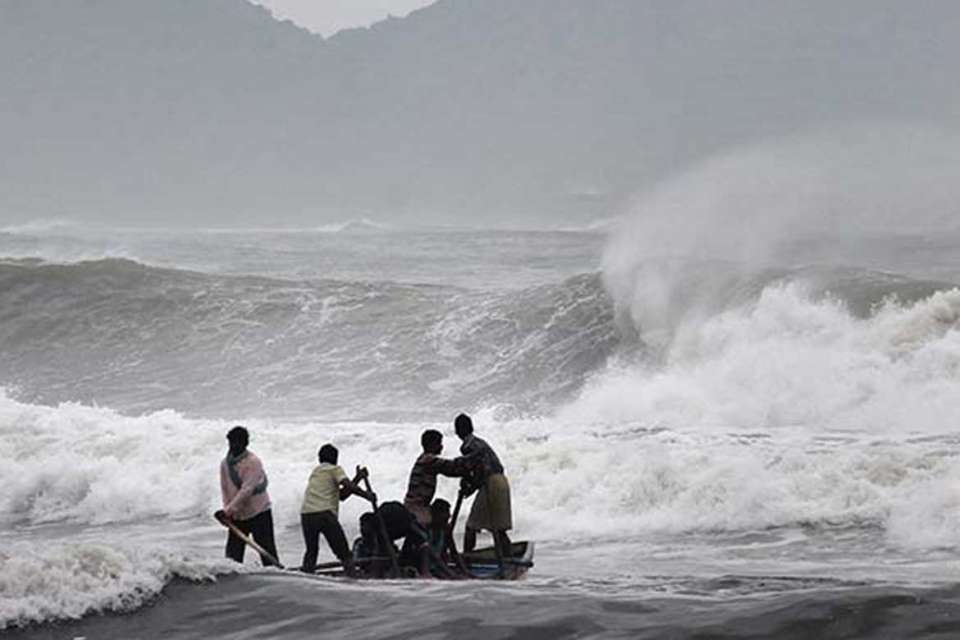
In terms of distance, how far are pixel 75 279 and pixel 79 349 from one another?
242 inches

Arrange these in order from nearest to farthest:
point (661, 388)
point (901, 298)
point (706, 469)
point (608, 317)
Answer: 1. point (706, 469)
2. point (661, 388)
3. point (901, 298)
4. point (608, 317)

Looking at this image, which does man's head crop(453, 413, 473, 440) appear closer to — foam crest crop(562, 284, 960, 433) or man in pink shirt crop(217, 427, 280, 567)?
man in pink shirt crop(217, 427, 280, 567)

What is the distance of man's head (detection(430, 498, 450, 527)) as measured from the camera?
1141cm

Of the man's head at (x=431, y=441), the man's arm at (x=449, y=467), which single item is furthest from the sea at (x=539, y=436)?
the man's head at (x=431, y=441)

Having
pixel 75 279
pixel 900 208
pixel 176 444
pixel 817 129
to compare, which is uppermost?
pixel 817 129

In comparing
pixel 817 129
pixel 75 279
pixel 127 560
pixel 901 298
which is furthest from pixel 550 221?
pixel 127 560

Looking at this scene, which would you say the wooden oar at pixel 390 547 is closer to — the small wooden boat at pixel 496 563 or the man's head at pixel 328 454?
the small wooden boat at pixel 496 563

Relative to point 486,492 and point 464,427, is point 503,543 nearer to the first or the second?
point 486,492

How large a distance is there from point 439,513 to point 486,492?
0.60 metres

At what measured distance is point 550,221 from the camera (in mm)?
160500

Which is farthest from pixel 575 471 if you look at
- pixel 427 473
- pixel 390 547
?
pixel 390 547

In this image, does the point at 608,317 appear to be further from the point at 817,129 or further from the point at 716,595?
the point at 817,129

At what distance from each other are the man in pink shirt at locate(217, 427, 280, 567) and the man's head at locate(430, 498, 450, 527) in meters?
1.35

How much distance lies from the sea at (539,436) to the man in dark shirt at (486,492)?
769 mm
